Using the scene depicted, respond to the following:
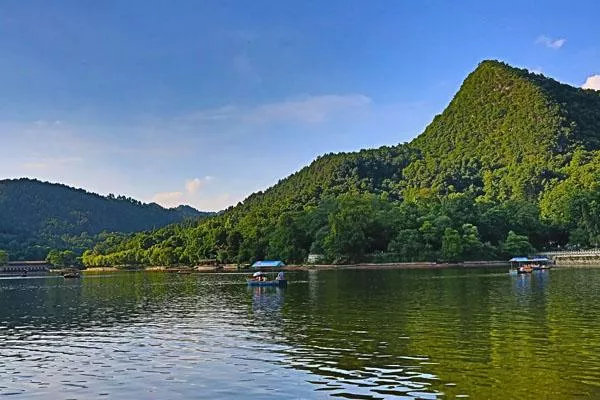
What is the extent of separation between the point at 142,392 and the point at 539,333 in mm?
19930

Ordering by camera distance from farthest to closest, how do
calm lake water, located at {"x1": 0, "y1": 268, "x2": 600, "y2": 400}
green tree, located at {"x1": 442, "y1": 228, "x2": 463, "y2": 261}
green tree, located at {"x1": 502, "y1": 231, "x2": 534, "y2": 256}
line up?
green tree, located at {"x1": 502, "y1": 231, "x2": 534, "y2": 256}
green tree, located at {"x1": 442, "y1": 228, "x2": 463, "y2": 261}
calm lake water, located at {"x1": 0, "y1": 268, "x2": 600, "y2": 400}

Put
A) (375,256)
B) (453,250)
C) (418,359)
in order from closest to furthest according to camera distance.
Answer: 1. (418,359)
2. (453,250)
3. (375,256)

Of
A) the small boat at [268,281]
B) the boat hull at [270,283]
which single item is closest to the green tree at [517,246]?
the small boat at [268,281]

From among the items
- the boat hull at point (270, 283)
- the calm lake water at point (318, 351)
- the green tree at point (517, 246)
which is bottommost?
the calm lake water at point (318, 351)

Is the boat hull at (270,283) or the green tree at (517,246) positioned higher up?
the green tree at (517,246)

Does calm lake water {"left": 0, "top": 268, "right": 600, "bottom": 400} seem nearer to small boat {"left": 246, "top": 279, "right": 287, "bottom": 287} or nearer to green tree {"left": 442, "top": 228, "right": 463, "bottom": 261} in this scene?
small boat {"left": 246, "top": 279, "right": 287, "bottom": 287}

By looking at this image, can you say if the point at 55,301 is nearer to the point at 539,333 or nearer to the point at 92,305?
the point at 92,305

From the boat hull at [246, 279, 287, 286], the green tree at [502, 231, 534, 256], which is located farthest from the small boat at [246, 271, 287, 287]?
the green tree at [502, 231, 534, 256]

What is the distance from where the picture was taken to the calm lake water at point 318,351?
2091cm

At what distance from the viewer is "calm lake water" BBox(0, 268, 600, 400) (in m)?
20.9

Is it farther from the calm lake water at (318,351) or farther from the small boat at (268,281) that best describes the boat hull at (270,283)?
the calm lake water at (318,351)

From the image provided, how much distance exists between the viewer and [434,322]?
→ 121 feet

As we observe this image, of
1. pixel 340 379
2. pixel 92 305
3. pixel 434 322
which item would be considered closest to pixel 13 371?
pixel 340 379

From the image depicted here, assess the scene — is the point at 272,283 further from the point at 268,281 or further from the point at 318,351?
the point at 318,351
